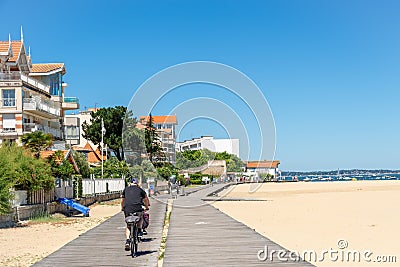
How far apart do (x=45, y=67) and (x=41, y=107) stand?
6919 millimetres

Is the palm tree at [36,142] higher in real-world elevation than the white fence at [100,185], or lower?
higher

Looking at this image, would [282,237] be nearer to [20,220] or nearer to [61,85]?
[20,220]

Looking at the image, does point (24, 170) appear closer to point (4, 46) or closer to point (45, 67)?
point (4, 46)

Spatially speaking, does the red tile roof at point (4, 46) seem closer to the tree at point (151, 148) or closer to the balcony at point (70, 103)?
the balcony at point (70, 103)

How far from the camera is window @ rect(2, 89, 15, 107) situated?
43.8 m

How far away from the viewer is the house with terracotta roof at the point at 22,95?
142ft

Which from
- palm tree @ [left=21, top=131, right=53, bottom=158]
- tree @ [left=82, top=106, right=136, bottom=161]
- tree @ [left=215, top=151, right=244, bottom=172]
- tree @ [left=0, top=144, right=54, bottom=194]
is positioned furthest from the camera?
tree @ [left=215, top=151, right=244, bottom=172]

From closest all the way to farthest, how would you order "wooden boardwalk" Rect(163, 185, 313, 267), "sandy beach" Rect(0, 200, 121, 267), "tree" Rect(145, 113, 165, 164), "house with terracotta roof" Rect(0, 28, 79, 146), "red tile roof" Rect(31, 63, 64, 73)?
1. "wooden boardwalk" Rect(163, 185, 313, 267)
2. "sandy beach" Rect(0, 200, 121, 267)
3. "house with terracotta roof" Rect(0, 28, 79, 146)
4. "red tile roof" Rect(31, 63, 64, 73)
5. "tree" Rect(145, 113, 165, 164)

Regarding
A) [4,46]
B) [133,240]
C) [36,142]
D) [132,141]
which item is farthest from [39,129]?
[133,240]

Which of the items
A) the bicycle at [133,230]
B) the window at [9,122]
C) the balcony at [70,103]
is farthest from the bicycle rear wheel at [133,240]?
the balcony at [70,103]

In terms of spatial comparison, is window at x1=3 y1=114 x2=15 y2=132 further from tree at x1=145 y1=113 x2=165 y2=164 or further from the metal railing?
tree at x1=145 y1=113 x2=165 y2=164

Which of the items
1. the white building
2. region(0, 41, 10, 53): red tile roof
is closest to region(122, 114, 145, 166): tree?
region(0, 41, 10, 53): red tile roof

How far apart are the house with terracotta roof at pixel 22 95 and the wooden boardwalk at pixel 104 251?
1128 inches

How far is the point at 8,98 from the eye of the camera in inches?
1727
